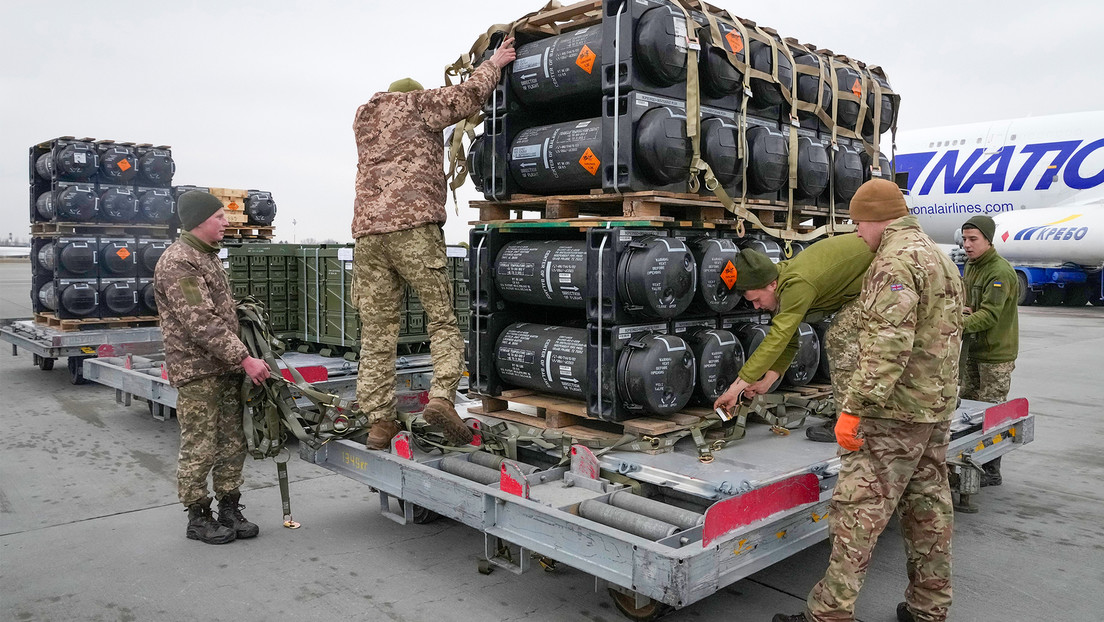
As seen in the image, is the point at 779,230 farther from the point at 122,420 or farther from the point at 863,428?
the point at 122,420

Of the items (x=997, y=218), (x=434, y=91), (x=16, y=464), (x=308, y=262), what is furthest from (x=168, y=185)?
(x=997, y=218)

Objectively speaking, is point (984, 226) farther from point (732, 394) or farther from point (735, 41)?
point (732, 394)

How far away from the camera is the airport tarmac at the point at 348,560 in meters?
4.10

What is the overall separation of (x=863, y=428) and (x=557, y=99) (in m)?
2.82

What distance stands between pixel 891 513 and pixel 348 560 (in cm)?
297

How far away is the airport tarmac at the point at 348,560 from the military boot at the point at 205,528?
0.18ft

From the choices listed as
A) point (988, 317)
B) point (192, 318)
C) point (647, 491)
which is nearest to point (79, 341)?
point (192, 318)

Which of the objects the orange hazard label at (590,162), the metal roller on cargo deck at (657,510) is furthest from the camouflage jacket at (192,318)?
the metal roller on cargo deck at (657,510)

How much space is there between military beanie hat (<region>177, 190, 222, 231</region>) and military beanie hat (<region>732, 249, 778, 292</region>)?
3.17 m

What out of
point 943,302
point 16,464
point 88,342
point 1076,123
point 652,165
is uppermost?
point 1076,123

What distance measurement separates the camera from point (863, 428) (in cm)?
365

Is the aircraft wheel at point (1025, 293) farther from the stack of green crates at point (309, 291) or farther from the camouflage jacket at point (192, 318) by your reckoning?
the camouflage jacket at point (192, 318)

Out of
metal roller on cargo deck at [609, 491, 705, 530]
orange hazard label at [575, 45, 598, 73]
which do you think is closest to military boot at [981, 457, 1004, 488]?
metal roller on cargo deck at [609, 491, 705, 530]

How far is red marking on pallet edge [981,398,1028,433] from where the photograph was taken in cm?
547
